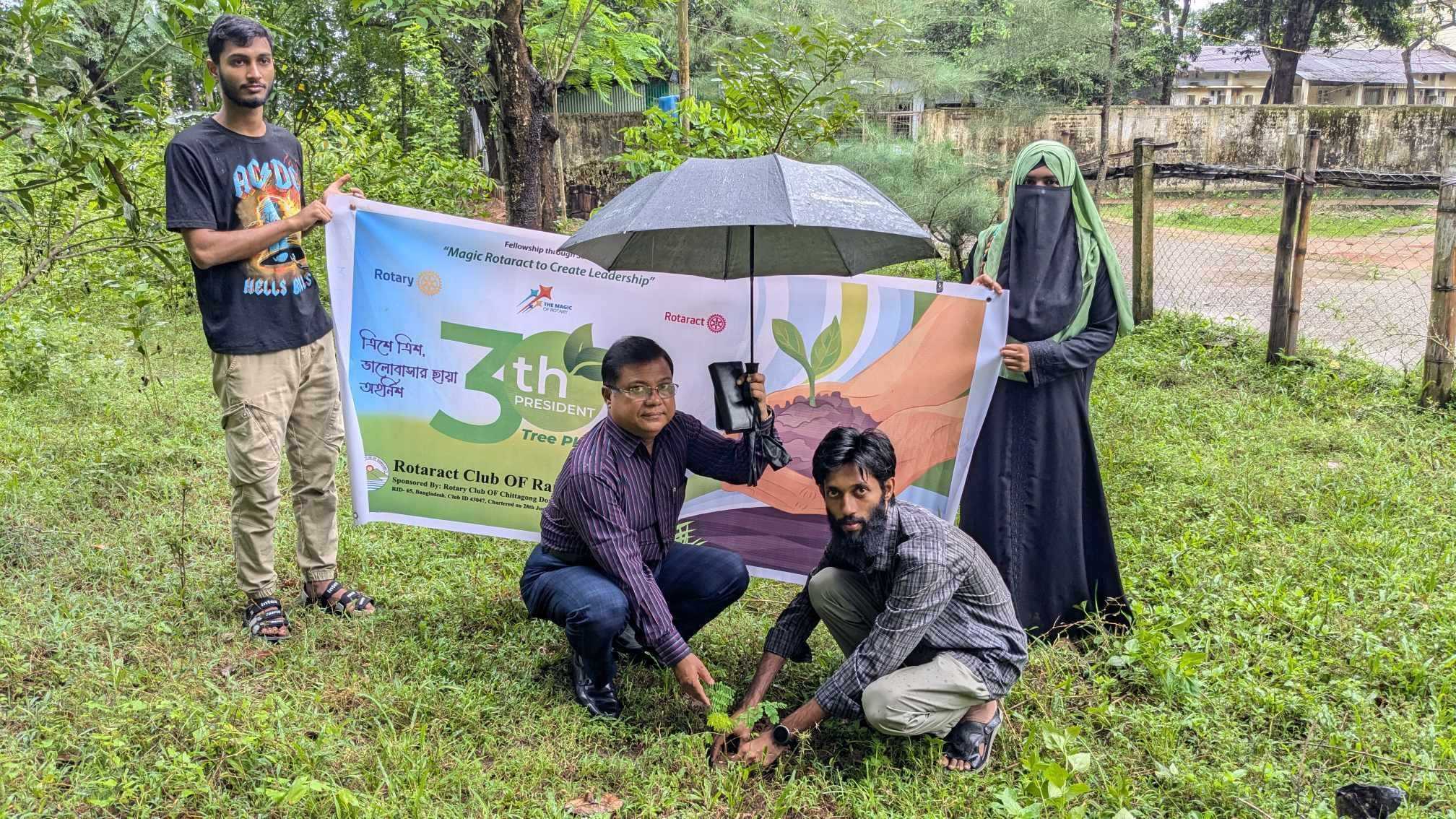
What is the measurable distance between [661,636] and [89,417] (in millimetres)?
4518

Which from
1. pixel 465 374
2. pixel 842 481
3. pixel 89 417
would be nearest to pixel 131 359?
pixel 89 417

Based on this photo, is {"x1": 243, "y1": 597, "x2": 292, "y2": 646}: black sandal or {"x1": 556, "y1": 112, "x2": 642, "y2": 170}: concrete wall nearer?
{"x1": 243, "y1": 597, "x2": 292, "y2": 646}: black sandal

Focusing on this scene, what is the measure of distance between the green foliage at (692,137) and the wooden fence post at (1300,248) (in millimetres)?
3410

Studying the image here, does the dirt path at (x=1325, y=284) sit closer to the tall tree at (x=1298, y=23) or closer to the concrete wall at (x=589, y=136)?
the concrete wall at (x=589, y=136)

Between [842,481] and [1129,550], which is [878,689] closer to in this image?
[842,481]

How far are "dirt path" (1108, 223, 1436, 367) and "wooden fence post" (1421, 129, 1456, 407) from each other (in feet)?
1.34

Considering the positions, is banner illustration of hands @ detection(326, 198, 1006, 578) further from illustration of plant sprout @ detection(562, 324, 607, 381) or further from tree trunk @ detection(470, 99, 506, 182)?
tree trunk @ detection(470, 99, 506, 182)

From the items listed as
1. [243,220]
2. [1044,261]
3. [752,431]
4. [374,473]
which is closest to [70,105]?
[243,220]

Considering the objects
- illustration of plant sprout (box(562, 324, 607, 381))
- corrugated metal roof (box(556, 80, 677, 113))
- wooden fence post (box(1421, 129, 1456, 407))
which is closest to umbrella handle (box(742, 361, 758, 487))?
illustration of plant sprout (box(562, 324, 607, 381))

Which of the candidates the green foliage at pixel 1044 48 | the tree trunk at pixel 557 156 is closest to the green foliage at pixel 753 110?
the tree trunk at pixel 557 156

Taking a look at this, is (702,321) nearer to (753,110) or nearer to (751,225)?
(751,225)

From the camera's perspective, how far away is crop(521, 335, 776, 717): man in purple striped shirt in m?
2.87

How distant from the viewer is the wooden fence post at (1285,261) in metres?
6.39

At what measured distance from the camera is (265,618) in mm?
3332
